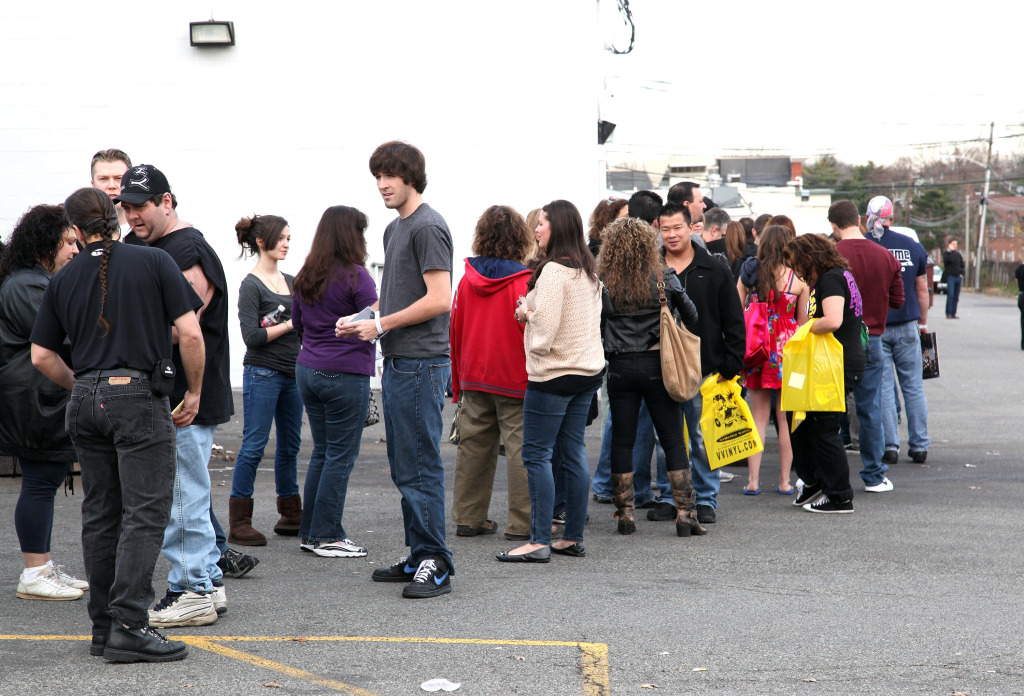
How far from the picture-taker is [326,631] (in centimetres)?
480

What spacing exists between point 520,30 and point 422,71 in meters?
1.54

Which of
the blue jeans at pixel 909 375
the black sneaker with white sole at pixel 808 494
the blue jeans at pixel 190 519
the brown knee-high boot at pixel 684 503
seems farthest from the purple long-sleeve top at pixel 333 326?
the blue jeans at pixel 909 375

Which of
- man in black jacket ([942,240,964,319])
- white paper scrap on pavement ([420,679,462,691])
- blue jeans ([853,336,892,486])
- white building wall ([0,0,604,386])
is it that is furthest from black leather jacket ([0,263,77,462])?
man in black jacket ([942,240,964,319])

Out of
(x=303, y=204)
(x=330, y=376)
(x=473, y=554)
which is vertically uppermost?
(x=303, y=204)

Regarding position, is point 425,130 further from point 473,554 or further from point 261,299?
point 473,554

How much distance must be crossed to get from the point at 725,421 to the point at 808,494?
105 cm

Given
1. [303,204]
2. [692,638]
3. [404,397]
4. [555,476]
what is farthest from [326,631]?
[303,204]

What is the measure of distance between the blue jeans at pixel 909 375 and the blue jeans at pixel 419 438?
560cm

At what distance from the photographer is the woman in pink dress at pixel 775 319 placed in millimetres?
7953

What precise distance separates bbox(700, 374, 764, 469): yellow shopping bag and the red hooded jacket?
1.54 meters

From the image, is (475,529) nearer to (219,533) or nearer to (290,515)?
(290,515)

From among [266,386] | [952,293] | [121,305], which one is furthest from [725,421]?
[952,293]

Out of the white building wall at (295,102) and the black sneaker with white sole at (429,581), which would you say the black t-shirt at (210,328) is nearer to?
the black sneaker with white sole at (429,581)

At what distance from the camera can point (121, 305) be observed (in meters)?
4.23
